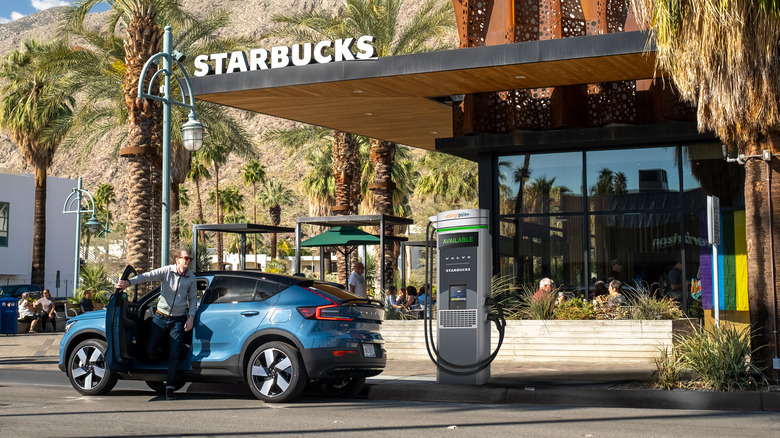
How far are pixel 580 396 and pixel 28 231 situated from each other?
4977cm

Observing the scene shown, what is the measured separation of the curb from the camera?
10.1 m

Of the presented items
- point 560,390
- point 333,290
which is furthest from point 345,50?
point 560,390

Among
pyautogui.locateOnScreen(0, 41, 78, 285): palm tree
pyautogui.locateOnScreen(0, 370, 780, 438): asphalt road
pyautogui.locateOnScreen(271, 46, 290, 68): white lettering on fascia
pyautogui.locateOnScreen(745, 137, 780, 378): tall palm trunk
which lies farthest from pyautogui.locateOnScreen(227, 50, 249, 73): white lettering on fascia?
pyautogui.locateOnScreen(0, 41, 78, 285): palm tree

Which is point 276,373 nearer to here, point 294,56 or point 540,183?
point 294,56

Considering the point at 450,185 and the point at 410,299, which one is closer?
the point at 410,299

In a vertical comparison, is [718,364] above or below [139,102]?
below

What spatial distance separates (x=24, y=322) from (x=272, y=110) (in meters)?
14.3

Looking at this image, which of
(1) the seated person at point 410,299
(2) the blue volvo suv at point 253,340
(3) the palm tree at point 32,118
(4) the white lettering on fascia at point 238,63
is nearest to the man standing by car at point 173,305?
(2) the blue volvo suv at point 253,340

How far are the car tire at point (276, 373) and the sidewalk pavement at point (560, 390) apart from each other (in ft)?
4.71

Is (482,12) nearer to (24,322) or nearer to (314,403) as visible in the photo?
(314,403)

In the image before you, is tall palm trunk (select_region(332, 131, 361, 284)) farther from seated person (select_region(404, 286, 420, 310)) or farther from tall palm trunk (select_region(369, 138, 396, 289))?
seated person (select_region(404, 286, 420, 310))

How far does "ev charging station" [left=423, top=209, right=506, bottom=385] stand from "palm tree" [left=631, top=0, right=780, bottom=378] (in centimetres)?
309

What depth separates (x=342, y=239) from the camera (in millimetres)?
24938

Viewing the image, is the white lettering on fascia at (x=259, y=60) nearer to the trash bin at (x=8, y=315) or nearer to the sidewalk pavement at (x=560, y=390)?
the sidewalk pavement at (x=560, y=390)
